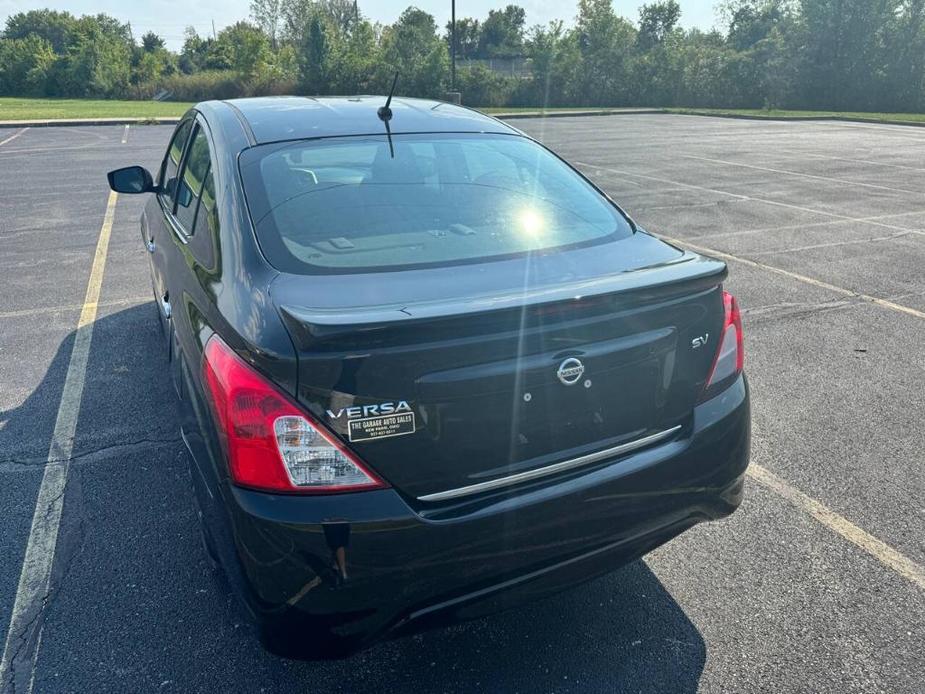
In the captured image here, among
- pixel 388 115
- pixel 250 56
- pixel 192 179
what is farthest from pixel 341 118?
pixel 250 56

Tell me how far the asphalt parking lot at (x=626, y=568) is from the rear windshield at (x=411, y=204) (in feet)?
3.94

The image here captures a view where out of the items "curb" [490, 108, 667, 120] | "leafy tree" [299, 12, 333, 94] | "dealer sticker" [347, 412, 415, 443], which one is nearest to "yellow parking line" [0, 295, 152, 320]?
"dealer sticker" [347, 412, 415, 443]

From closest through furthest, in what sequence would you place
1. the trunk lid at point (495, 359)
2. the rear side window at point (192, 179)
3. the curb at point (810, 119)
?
the trunk lid at point (495, 359) < the rear side window at point (192, 179) < the curb at point (810, 119)

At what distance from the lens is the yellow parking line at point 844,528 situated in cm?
284

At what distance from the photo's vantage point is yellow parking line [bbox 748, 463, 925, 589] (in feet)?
9.30

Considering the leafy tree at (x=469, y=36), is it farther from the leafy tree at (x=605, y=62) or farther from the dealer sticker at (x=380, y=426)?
the dealer sticker at (x=380, y=426)

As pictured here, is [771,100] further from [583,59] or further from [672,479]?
[672,479]

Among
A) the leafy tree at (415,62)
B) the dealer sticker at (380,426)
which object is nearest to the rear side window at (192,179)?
the dealer sticker at (380,426)

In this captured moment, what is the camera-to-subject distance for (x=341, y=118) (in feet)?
10.4

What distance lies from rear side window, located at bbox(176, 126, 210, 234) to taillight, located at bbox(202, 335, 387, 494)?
143cm

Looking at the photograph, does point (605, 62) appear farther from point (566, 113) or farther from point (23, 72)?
point (23, 72)

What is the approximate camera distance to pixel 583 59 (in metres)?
47.9

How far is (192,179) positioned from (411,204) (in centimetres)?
122

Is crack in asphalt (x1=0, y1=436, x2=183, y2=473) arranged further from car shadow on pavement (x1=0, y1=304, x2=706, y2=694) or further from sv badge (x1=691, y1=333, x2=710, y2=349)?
sv badge (x1=691, y1=333, x2=710, y2=349)
